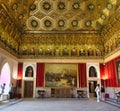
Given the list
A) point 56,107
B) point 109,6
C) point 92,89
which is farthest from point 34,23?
point 56,107

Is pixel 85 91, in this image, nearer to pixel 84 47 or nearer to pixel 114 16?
pixel 84 47

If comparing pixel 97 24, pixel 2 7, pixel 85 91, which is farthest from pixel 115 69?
pixel 2 7

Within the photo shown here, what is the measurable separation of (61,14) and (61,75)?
723 cm

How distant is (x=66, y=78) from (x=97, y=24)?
7518 millimetres

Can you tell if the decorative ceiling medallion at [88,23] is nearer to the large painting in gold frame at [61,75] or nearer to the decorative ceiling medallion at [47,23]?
the decorative ceiling medallion at [47,23]

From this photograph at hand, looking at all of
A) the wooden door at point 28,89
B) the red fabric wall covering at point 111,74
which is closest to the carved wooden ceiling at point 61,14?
the red fabric wall covering at point 111,74

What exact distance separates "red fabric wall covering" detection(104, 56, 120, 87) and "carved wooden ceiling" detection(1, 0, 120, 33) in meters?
4.40

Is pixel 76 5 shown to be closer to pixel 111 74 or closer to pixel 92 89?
pixel 111 74

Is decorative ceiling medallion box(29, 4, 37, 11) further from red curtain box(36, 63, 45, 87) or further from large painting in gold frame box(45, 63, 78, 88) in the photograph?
large painting in gold frame box(45, 63, 78, 88)

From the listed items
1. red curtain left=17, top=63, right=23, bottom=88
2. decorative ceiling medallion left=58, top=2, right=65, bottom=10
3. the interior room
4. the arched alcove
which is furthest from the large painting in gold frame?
decorative ceiling medallion left=58, top=2, right=65, bottom=10

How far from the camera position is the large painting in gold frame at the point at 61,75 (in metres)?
19.2

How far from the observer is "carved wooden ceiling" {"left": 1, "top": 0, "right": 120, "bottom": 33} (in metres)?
16.3

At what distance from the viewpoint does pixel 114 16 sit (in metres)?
14.9

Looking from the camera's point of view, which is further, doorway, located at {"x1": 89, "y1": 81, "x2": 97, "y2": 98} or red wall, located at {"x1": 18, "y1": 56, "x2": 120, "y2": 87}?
doorway, located at {"x1": 89, "y1": 81, "x2": 97, "y2": 98}
